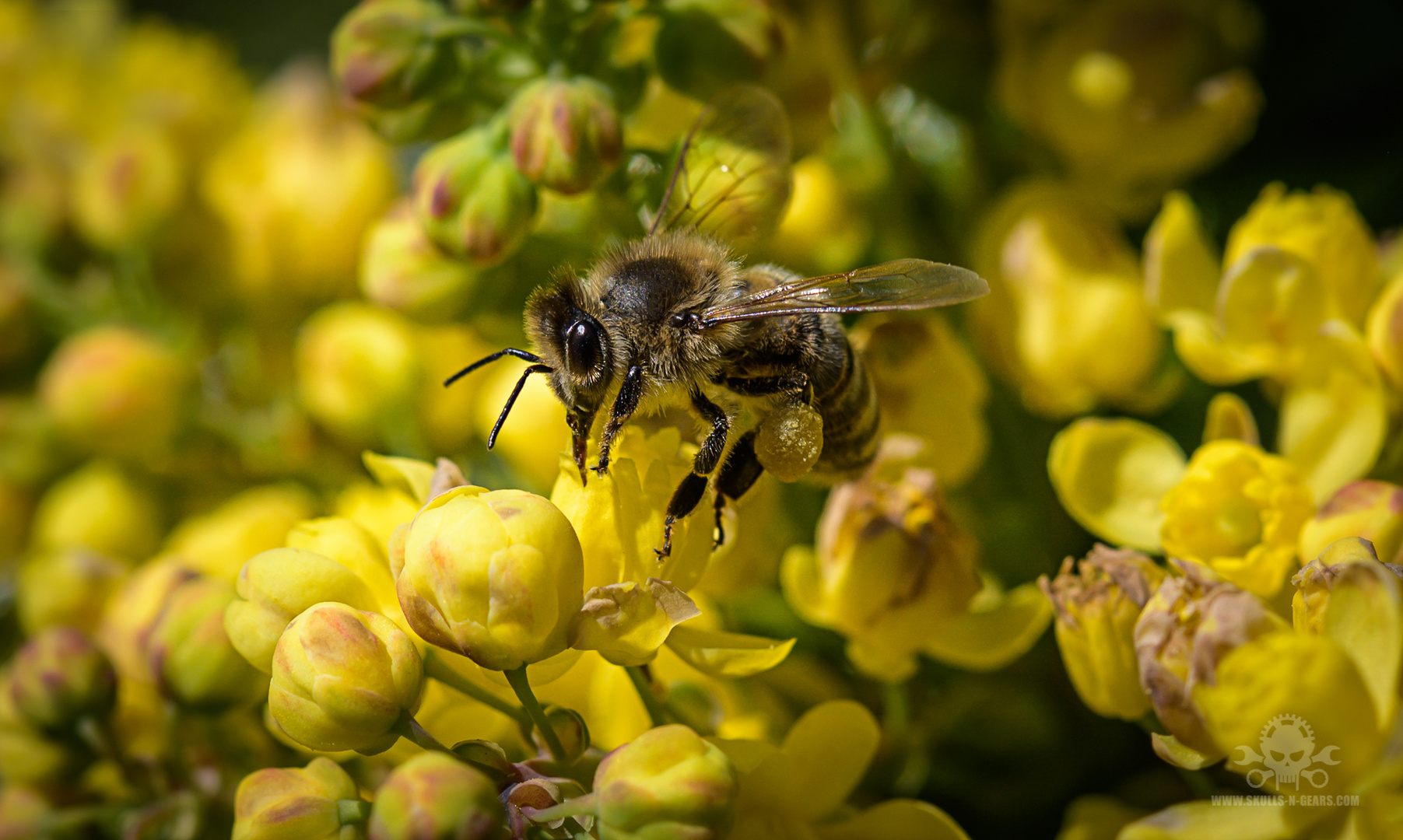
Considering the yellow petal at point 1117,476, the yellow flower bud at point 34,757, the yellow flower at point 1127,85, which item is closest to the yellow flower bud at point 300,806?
the yellow flower bud at point 34,757

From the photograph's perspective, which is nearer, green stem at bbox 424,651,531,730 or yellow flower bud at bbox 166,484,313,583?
green stem at bbox 424,651,531,730

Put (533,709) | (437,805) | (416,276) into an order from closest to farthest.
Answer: (437,805)
(533,709)
(416,276)

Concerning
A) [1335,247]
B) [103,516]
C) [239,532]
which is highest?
[1335,247]

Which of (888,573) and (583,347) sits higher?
(583,347)

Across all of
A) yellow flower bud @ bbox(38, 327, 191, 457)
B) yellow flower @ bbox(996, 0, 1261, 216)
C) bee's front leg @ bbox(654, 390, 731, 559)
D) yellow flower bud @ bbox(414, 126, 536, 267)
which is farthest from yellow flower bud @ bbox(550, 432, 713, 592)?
yellow flower bud @ bbox(38, 327, 191, 457)

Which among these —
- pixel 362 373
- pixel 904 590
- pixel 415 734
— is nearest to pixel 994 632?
pixel 904 590

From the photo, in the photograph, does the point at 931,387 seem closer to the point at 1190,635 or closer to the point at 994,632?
the point at 994,632

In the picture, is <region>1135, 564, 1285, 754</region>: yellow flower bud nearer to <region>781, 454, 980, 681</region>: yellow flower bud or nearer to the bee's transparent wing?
<region>781, 454, 980, 681</region>: yellow flower bud
